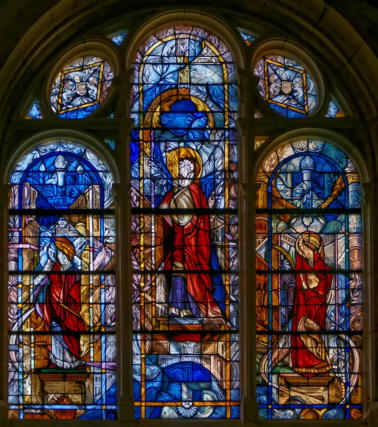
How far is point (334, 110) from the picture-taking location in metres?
17.5

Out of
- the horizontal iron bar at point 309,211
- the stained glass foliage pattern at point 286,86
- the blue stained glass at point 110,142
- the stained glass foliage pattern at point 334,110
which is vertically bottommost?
the horizontal iron bar at point 309,211

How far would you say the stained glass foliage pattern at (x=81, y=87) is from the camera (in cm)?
1747

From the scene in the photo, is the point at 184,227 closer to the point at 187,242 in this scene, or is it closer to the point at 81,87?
the point at 187,242

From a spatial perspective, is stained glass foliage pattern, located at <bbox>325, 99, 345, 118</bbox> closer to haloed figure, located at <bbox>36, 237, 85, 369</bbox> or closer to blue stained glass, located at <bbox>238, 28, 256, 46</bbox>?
blue stained glass, located at <bbox>238, 28, 256, 46</bbox>

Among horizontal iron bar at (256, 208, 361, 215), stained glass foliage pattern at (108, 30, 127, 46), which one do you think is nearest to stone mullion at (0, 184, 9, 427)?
stained glass foliage pattern at (108, 30, 127, 46)

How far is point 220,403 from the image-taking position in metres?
16.7

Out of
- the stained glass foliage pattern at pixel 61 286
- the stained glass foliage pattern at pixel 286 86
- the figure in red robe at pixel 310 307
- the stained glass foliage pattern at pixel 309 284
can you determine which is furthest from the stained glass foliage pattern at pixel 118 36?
the figure in red robe at pixel 310 307

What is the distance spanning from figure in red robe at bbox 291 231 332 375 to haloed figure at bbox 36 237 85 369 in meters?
2.45

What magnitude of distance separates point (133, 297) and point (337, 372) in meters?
2.45

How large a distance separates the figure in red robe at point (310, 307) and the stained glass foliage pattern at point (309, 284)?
11 millimetres

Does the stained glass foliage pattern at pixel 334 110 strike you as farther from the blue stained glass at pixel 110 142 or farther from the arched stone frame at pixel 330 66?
the blue stained glass at pixel 110 142

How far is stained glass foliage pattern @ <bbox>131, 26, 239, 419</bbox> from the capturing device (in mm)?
16781

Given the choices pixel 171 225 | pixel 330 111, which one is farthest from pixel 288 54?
pixel 171 225

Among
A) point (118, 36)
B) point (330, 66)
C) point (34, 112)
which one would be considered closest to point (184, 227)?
point (34, 112)
